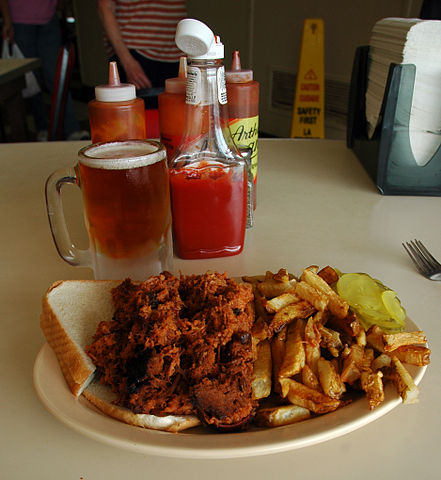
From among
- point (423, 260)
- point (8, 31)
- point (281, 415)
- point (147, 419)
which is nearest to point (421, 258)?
point (423, 260)

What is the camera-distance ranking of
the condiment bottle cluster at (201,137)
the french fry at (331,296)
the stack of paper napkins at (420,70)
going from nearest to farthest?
the french fry at (331,296)
the condiment bottle cluster at (201,137)
the stack of paper napkins at (420,70)

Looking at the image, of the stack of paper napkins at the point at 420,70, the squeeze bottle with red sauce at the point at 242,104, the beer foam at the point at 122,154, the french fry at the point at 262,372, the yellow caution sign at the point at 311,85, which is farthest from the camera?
the yellow caution sign at the point at 311,85

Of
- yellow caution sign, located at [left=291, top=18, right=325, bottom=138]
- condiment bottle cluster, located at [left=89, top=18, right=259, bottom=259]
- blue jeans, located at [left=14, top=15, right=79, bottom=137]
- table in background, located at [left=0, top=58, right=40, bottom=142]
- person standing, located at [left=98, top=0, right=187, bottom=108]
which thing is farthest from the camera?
blue jeans, located at [left=14, top=15, right=79, bottom=137]

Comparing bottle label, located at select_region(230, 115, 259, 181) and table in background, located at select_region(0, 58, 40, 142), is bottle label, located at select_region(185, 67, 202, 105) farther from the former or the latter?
table in background, located at select_region(0, 58, 40, 142)

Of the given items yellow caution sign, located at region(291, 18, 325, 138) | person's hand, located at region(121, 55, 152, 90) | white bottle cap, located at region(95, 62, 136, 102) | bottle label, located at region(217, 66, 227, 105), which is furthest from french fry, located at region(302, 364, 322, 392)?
yellow caution sign, located at region(291, 18, 325, 138)

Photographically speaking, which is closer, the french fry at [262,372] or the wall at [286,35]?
the french fry at [262,372]

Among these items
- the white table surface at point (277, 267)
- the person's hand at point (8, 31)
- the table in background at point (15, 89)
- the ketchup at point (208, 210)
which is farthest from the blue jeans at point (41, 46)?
the ketchup at point (208, 210)

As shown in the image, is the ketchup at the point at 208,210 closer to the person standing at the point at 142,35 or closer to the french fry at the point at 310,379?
the french fry at the point at 310,379
